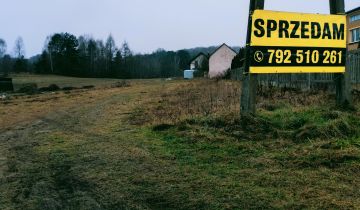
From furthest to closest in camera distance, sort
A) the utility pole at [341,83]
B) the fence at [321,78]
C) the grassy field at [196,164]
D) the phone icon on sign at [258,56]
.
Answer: the fence at [321,78]
the utility pole at [341,83]
the phone icon on sign at [258,56]
the grassy field at [196,164]

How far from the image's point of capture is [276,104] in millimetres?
9953

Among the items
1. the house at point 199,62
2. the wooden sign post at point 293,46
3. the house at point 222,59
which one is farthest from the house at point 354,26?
the house at point 199,62

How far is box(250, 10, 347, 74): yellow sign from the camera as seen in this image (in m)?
8.08

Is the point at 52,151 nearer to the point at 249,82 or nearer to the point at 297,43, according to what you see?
the point at 249,82

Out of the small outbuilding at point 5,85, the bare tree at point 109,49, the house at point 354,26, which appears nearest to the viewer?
the small outbuilding at point 5,85

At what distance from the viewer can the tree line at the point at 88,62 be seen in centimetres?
10531

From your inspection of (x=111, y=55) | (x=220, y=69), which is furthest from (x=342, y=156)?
(x=111, y=55)

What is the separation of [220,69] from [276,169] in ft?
244

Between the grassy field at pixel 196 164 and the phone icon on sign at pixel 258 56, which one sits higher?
the phone icon on sign at pixel 258 56

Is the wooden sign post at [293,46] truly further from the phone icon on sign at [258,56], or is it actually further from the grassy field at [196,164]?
the grassy field at [196,164]

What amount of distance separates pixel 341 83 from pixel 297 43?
1.37 metres

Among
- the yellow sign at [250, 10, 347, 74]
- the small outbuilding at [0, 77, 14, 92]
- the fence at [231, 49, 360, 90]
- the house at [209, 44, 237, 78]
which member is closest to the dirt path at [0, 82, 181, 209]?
the yellow sign at [250, 10, 347, 74]

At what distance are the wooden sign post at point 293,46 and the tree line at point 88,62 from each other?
3848 inches

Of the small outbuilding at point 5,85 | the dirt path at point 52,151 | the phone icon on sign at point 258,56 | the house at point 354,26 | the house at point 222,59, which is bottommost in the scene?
the dirt path at point 52,151
